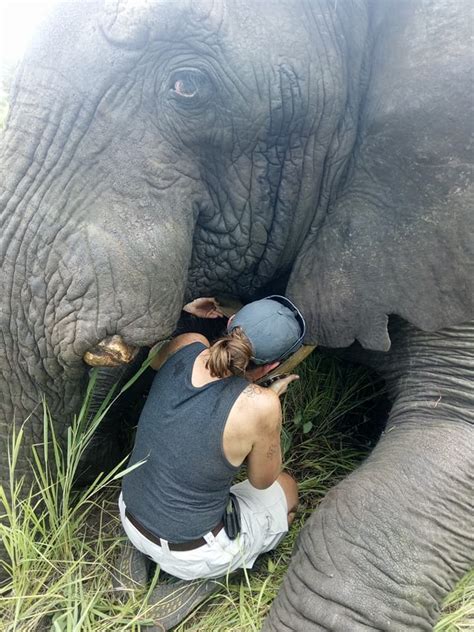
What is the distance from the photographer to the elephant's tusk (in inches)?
99.0

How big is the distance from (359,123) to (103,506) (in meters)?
2.00

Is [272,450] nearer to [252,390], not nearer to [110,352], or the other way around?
[252,390]

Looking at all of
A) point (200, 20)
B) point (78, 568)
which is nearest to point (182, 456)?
point (78, 568)

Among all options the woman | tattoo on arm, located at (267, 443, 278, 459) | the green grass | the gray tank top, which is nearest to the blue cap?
the woman

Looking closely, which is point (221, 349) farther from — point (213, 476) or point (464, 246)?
point (464, 246)

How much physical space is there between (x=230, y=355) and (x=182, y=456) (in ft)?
1.41

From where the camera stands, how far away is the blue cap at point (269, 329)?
2643mm

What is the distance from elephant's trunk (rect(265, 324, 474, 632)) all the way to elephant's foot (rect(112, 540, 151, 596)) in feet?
1.99

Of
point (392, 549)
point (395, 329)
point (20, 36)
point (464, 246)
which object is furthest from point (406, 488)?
point (20, 36)

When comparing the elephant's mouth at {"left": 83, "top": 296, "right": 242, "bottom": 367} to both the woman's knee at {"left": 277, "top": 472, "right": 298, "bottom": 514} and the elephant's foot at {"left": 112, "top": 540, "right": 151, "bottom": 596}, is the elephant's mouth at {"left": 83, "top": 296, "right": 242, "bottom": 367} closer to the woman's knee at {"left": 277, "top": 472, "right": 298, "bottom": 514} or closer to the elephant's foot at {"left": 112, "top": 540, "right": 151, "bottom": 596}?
the elephant's foot at {"left": 112, "top": 540, "right": 151, "bottom": 596}

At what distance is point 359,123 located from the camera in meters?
2.73

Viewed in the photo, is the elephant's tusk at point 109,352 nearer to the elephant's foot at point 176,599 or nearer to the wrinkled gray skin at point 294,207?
the wrinkled gray skin at point 294,207

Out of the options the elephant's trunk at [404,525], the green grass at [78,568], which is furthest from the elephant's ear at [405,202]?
the green grass at [78,568]

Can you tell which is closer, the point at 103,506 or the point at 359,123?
the point at 359,123
